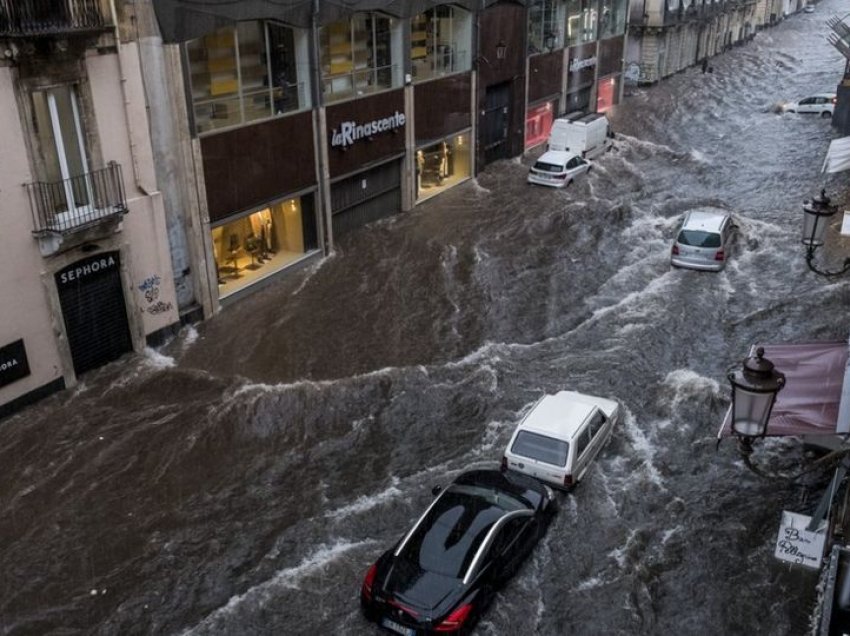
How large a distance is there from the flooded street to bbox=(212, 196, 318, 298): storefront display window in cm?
73

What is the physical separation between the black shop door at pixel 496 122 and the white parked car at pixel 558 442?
20.3 meters

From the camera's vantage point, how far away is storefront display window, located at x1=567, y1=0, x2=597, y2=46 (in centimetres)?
3938

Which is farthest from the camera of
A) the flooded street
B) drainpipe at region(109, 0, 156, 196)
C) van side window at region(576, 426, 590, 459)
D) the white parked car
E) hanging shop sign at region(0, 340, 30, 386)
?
drainpipe at region(109, 0, 156, 196)

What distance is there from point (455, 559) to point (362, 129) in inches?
664

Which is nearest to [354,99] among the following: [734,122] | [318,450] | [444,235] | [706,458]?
[444,235]

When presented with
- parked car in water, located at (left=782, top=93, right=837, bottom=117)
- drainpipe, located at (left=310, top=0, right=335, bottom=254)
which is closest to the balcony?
drainpipe, located at (left=310, top=0, right=335, bottom=254)

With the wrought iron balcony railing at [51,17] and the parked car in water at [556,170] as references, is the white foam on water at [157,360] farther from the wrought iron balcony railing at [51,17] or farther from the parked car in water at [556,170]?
the parked car in water at [556,170]

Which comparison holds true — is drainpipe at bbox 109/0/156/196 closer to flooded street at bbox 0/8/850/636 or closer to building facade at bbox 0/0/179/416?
building facade at bbox 0/0/179/416

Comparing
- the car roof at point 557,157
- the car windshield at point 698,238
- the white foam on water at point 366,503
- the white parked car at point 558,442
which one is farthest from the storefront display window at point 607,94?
the white foam on water at point 366,503

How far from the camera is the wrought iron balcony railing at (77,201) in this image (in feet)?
51.3

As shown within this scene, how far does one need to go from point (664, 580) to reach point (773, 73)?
58261mm

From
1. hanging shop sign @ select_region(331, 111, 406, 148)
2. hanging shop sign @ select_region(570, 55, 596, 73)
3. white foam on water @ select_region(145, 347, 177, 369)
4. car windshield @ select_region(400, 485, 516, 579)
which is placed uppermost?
hanging shop sign @ select_region(331, 111, 406, 148)

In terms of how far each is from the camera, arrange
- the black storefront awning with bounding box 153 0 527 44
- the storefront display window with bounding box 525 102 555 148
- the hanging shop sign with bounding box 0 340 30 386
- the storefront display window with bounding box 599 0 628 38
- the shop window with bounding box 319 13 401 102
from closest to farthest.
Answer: the hanging shop sign with bounding box 0 340 30 386, the black storefront awning with bounding box 153 0 527 44, the shop window with bounding box 319 13 401 102, the storefront display window with bounding box 525 102 555 148, the storefront display window with bounding box 599 0 628 38

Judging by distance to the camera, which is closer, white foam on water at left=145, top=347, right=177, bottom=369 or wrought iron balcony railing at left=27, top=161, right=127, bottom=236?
wrought iron balcony railing at left=27, top=161, right=127, bottom=236
